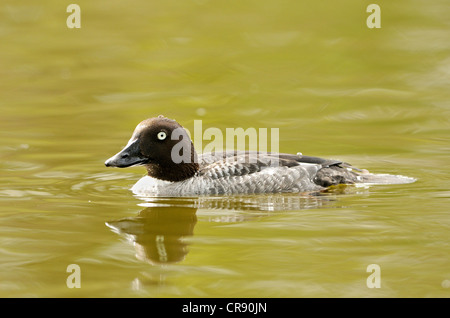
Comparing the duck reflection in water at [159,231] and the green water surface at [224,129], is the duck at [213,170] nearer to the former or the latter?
the green water surface at [224,129]

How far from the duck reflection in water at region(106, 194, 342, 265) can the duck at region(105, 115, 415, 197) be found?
243mm

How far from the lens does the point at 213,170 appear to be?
Answer: 11.0 m

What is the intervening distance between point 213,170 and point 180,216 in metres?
1.55

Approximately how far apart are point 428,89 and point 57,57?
7.69 meters

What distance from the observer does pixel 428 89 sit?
15.6m

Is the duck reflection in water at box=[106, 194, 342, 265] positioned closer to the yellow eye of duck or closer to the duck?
the duck

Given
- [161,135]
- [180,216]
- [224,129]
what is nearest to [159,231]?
[180,216]

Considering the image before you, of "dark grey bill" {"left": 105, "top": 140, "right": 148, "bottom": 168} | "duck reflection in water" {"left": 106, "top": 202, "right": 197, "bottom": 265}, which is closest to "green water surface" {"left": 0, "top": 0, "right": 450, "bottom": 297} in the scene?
"duck reflection in water" {"left": 106, "top": 202, "right": 197, "bottom": 265}

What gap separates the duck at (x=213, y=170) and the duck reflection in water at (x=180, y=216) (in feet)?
0.80

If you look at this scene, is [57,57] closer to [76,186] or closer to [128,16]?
[128,16]

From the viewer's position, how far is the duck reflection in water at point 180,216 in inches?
325

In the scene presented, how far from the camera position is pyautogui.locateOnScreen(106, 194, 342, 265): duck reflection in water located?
826 centimetres

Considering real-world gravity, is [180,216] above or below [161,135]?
below

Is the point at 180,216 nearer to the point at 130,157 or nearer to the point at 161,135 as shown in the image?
the point at 130,157
